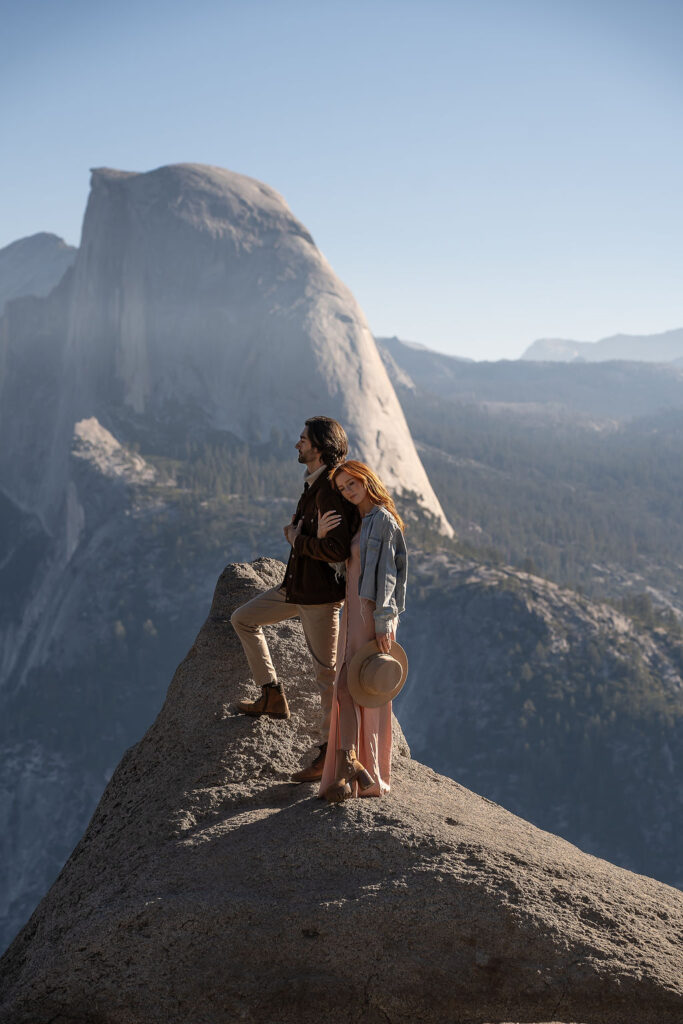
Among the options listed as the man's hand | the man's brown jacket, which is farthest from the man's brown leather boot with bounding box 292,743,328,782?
the man's hand

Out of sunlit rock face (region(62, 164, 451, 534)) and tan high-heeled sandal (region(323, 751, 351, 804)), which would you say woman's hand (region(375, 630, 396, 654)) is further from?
sunlit rock face (region(62, 164, 451, 534))

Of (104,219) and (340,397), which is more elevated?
(104,219)

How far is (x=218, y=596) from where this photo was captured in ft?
29.0

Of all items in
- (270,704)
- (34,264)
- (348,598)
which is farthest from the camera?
(34,264)

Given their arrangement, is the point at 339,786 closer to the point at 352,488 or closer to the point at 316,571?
the point at 316,571

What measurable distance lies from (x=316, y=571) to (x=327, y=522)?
394mm

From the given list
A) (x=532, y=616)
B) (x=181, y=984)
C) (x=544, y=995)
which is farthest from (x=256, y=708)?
(x=532, y=616)

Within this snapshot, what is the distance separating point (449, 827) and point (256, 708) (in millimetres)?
1963

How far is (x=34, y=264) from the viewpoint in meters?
190

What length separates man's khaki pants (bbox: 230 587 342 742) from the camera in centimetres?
645

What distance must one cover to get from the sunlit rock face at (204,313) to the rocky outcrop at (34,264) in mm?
74508

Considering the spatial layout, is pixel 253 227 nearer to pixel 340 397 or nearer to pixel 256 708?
pixel 340 397

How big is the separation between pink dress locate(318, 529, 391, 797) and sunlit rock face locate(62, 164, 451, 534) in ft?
287

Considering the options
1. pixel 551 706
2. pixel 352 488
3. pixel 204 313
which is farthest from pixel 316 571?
pixel 204 313
